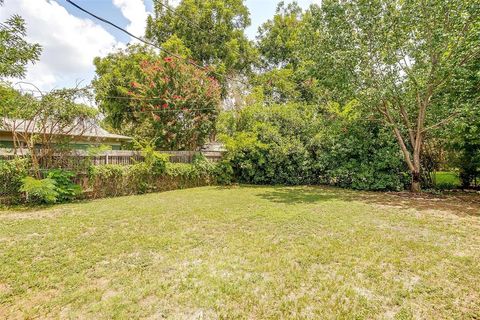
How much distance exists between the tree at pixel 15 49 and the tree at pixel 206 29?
14.0 m

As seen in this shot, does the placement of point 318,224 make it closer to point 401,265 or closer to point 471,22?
point 401,265

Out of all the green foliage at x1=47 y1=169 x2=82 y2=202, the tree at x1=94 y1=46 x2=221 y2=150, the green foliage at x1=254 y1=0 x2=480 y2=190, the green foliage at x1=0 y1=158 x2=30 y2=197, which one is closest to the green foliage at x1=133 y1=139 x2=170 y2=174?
the green foliage at x1=47 y1=169 x2=82 y2=202

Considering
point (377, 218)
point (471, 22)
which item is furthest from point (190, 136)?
point (471, 22)

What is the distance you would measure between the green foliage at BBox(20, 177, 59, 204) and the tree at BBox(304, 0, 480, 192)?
364 inches

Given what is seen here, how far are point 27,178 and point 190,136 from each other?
8.01 meters

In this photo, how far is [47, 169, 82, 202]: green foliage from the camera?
745cm

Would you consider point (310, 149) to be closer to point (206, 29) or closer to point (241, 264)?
point (241, 264)

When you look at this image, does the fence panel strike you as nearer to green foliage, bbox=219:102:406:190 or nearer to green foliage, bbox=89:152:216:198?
green foliage, bbox=89:152:216:198

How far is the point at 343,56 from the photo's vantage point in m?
8.34

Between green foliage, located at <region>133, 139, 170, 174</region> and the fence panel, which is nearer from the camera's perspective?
the fence panel

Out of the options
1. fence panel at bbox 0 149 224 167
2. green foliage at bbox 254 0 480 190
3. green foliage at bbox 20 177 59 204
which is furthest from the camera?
green foliage at bbox 254 0 480 190

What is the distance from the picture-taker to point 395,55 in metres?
8.49

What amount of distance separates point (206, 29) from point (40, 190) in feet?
52.4

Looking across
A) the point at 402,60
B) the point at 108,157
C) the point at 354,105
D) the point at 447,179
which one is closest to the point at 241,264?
the point at 108,157
